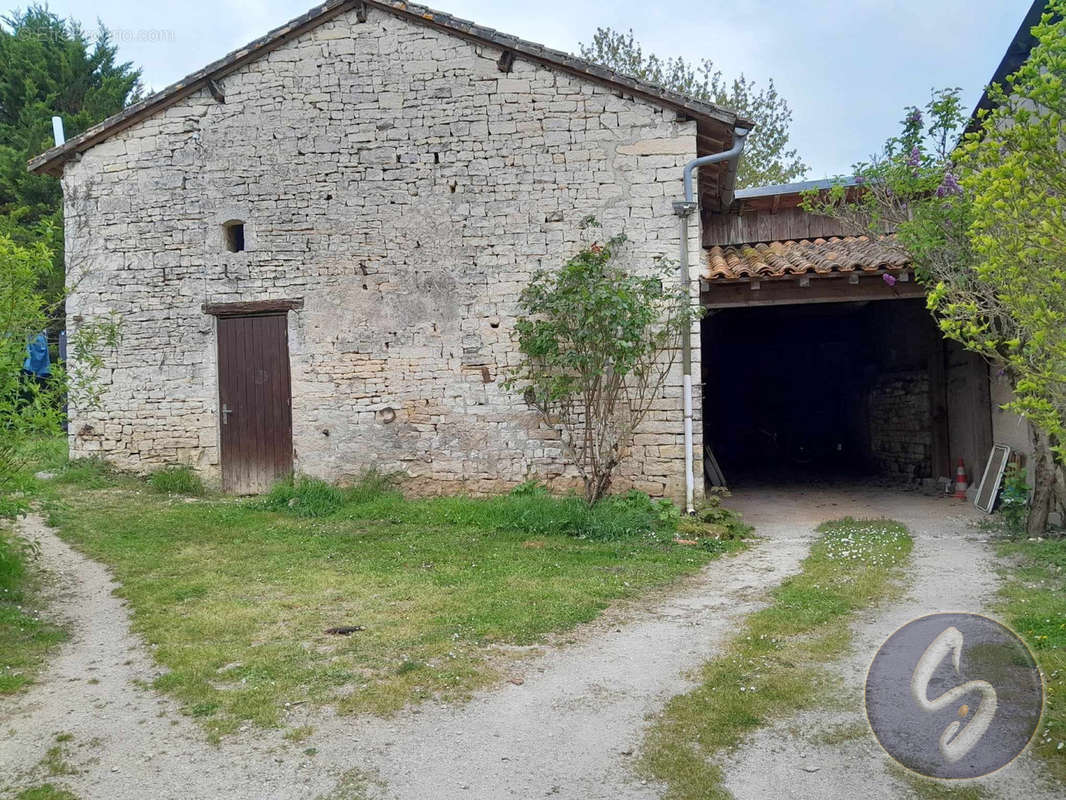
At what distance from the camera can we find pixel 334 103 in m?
9.55

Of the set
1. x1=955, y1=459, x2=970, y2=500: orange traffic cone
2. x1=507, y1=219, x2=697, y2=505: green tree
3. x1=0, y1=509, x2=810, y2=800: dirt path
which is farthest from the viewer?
x1=955, y1=459, x2=970, y2=500: orange traffic cone

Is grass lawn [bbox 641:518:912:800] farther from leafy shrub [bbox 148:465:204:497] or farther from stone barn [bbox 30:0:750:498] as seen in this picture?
leafy shrub [bbox 148:465:204:497]

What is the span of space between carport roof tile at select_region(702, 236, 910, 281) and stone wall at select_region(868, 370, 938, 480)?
107 inches

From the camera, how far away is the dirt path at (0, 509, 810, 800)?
3174 mm

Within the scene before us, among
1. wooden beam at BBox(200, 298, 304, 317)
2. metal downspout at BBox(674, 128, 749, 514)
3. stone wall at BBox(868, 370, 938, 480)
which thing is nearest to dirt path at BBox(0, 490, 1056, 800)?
metal downspout at BBox(674, 128, 749, 514)

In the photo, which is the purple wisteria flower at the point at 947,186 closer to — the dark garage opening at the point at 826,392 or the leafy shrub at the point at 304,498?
the dark garage opening at the point at 826,392

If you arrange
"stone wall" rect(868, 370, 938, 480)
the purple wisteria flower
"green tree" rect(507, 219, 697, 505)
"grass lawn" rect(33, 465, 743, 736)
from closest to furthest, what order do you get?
"grass lawn" rect(33, 465, 743, 736) → the purple wisteria flower → "green tree" rect(507, 219, 697, 505) → "stone wall" rect(868, 370, 938, 480)

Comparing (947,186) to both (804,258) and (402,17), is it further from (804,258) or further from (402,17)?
(402,17)

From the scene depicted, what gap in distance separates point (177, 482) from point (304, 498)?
176cm

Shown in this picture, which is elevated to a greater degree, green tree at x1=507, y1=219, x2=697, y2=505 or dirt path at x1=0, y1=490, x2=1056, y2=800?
green tree at x1=507, y1=219, x2=697, y2=505

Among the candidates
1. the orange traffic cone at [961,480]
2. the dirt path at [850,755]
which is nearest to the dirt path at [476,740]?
the dirt path at [850,755]

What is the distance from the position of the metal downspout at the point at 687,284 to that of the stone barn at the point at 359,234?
11 cm

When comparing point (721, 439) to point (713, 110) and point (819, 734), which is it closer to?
point (713, 110)

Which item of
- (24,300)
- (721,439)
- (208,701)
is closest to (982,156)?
(208,701)
